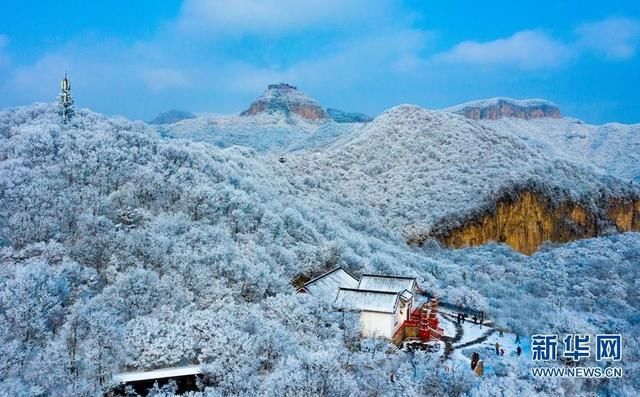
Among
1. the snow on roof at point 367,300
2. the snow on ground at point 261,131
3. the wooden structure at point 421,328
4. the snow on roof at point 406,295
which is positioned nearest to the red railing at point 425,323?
the wooden structure at point 421,328

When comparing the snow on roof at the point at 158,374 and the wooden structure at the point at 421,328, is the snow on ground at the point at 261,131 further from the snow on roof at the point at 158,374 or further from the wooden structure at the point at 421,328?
the snow on roof at the point at 158,374

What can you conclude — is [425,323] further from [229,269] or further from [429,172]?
[429,172]

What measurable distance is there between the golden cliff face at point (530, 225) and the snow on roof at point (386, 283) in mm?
35006

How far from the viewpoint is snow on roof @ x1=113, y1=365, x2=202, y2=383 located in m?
22.9

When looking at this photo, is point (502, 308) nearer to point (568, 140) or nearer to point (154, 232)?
point (154, 232)

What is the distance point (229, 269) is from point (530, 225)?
59.6m

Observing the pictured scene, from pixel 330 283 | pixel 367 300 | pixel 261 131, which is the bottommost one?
pixel 367 300

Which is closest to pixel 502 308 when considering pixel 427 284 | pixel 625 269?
pixel 427 284

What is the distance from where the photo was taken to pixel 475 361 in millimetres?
28547

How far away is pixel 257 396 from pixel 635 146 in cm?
18006

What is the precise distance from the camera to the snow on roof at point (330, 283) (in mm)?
35750

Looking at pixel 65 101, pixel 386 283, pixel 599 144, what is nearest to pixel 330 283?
pixel 386 283

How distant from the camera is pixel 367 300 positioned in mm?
33125

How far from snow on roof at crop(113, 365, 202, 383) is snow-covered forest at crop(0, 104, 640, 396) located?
1.50 ft
